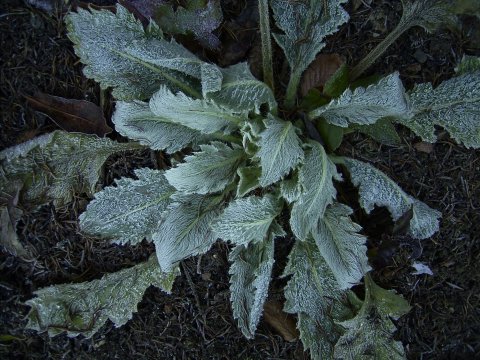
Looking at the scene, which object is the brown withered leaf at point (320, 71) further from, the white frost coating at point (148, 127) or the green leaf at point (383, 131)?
the white frost coating at point (148, 127)

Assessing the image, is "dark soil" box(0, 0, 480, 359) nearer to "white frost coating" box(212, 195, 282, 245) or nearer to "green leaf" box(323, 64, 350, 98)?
"green leaf" box(323, 64, 350, 98)

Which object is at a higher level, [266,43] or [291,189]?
[266,43]

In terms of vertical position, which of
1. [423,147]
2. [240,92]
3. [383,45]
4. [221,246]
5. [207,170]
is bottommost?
[221,246]

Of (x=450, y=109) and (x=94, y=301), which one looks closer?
(x=450, y=109)

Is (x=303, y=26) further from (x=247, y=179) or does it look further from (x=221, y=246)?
(x=221, y=246)

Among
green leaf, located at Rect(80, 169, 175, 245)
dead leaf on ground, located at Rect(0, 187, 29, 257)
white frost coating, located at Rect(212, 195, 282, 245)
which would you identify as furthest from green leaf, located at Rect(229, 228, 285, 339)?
dead leaf on ground, located at Rect(0, 187, 29, 257)

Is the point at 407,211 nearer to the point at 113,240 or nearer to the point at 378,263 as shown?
the point at 378,263

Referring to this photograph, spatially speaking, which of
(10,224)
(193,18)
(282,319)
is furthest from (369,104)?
(10,224)
